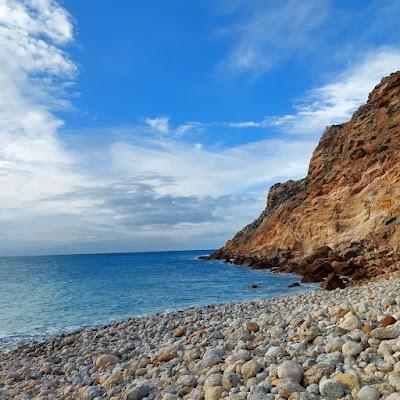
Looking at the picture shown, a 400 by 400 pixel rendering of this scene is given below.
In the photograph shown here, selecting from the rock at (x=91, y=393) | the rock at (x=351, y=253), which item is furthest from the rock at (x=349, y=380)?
the rock at (x=351, y=253)

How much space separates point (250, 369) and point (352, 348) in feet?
4.90

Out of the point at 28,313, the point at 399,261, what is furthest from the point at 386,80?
the point at 28,313

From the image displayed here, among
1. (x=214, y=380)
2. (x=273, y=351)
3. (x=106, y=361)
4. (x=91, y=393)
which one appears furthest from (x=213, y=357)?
(x=106, y=361)

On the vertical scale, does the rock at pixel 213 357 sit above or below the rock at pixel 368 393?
below

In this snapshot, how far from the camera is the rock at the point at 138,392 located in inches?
271

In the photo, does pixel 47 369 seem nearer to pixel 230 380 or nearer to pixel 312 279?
pixel 230 380

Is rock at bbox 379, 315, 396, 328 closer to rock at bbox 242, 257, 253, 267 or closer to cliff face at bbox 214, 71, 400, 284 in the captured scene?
cliff face at bbox 214, 71, 400, 284

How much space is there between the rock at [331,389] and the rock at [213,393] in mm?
1377

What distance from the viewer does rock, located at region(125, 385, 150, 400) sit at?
6.87m

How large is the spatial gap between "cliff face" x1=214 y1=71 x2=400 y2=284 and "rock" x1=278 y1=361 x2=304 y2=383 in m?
33.0

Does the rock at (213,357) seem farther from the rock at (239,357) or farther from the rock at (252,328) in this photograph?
the rock at (252,328)

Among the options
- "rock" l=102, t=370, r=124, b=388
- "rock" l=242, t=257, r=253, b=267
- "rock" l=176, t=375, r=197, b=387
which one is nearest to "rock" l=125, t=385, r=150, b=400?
"rock" l=176, t=375, r=197, b=387

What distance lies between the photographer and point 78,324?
70.1 feet

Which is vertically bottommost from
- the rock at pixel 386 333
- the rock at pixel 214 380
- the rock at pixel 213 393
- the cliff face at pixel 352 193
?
the rock at pixel 213 393
